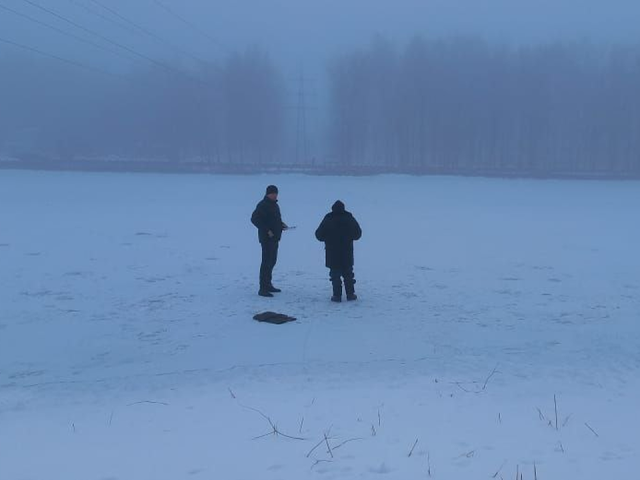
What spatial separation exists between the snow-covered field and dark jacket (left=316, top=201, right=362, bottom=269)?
2.36 feet

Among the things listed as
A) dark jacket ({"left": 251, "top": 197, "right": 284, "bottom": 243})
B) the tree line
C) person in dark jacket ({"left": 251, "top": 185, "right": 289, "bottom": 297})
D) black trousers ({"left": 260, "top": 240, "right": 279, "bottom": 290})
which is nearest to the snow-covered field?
black trousers ({"left": 260, "top": 240, "right": 279, "bottom": 290})

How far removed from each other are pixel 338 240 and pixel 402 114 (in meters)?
58.3

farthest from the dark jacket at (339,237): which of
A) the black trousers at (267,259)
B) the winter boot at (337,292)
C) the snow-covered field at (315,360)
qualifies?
the black trousers at (267,259)

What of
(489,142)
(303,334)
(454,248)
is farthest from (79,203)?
(489,142)

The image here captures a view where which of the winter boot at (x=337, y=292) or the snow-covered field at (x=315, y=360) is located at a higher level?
the winter boot at (x=337, y=292)

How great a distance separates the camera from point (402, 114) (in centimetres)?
6631

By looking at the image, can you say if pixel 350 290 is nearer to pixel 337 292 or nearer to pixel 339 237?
pixel 337 292

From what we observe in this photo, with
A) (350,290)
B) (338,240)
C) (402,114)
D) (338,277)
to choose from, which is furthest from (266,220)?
(402,114)

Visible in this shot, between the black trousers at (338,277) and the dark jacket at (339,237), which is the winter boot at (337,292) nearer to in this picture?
the black trousers at (338,277)

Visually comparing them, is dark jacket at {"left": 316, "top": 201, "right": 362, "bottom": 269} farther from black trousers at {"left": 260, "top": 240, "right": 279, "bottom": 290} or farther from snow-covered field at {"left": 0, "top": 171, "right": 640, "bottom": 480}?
black trousers at {"left": 260, "top": 240, "right": 279, "bottom": 290}

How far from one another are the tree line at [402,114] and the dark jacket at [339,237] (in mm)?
53488

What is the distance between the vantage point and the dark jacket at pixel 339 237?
10.1 metres

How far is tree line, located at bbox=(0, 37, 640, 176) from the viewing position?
6488 centimetres

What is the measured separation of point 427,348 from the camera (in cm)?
813
